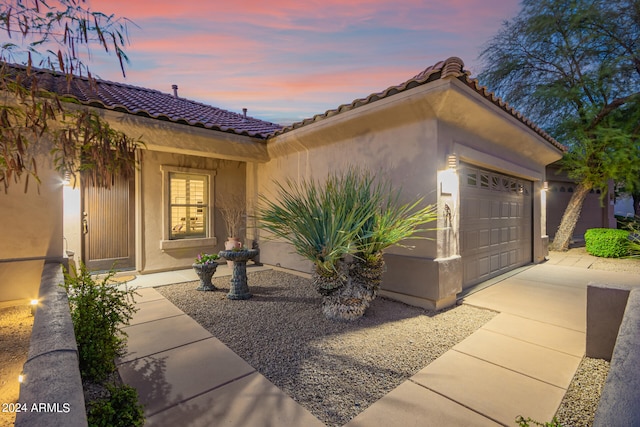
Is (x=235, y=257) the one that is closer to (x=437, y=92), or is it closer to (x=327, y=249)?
(x=327, y=249)

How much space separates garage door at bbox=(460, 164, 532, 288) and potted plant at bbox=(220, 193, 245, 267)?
5.34 m

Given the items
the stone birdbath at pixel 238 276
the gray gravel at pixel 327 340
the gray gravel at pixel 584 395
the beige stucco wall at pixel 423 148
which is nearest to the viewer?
the gray gravel at pixel 584 395

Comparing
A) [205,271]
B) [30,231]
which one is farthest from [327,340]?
[30,231]

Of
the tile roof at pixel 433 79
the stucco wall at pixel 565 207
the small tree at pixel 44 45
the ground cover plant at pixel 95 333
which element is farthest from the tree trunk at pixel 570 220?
the small tree at pixel 44 45

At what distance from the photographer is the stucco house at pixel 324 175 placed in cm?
448

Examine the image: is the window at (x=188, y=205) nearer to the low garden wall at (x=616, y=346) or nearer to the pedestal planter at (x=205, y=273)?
the pedestal planter at (x=205, y=273)

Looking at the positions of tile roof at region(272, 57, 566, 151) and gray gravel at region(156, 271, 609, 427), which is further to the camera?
tile roof at region(272, 57, 566, 151)

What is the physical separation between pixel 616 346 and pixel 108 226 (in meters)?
8.75

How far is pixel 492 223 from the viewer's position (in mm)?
6441

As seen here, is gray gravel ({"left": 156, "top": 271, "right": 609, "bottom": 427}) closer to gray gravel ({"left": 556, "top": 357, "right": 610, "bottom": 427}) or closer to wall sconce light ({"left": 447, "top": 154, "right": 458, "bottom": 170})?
gray gravel ({"left": 556, "top": 357, "right": 610, "bottom": 427})

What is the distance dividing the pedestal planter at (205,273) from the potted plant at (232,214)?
1962mm

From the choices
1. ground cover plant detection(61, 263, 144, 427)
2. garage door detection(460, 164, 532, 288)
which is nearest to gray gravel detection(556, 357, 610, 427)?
garage door detection(460, 164, 532, 288)

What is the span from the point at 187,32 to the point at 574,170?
1288cm

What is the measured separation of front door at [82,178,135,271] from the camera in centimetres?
670
